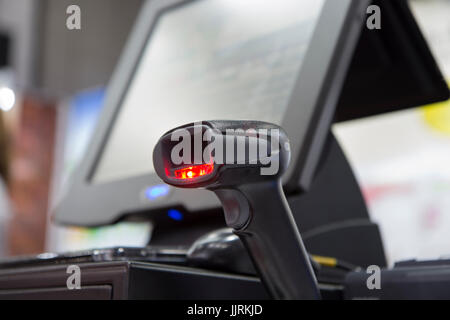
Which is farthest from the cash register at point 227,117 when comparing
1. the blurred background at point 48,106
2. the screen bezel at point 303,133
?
the blurred background at point 48,106

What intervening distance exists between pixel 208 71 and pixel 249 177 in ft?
1.40

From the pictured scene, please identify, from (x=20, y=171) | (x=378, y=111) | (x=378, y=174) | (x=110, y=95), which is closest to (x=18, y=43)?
(x=20, y=171)

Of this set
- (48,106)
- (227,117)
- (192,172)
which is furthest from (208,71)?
(48,106)

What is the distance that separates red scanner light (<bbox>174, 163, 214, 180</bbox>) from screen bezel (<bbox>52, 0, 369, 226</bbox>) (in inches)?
Answer: 8.4

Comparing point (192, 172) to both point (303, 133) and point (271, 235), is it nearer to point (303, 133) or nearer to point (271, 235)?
point (271, 235)

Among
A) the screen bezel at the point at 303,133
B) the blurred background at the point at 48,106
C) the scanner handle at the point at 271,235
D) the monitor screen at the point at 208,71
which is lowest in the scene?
the scanner handle at the point at 271,235

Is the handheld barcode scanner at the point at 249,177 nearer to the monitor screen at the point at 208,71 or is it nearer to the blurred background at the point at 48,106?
the monitor screen at the point at 208,71

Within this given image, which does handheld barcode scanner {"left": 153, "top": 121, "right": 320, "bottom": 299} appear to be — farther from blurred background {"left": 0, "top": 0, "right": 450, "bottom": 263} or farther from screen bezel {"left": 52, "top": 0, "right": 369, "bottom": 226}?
blurred background {"left": 0, "top": 0, "right": 450, "bottom": 263}

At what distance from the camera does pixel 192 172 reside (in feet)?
1.20

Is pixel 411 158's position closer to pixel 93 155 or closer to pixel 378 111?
pixel 378 111

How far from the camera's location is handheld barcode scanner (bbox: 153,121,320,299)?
0.36 metres

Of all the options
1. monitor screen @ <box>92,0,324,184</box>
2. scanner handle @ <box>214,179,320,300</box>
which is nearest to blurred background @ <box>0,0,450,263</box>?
monitor screen @ <box>92,0,324,184</box>

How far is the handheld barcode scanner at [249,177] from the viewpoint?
36cm
